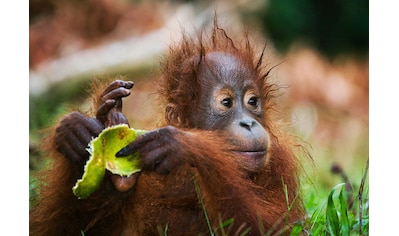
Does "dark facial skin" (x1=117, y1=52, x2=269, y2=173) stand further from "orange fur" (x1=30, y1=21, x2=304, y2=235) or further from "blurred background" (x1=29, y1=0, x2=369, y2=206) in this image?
"blurred background" (x1=29, y1=0, x2=369, y2=206)

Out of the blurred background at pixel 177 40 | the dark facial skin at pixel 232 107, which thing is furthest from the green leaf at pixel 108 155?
the blurred background at pixel 177 40

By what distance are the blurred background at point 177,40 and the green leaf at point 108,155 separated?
0.55m

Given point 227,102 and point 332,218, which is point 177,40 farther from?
point 332,218

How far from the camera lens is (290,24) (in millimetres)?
Result: 4113

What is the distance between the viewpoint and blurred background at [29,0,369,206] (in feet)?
12.4

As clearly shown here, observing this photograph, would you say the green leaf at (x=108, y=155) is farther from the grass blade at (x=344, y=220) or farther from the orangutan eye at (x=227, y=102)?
the grass blade at (x=344, y=220)

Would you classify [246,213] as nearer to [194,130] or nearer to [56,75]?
[194,130]

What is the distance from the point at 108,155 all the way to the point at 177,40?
884 mm

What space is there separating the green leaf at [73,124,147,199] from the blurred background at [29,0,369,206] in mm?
547

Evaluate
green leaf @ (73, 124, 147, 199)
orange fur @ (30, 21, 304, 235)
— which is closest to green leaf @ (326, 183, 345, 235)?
orange fur @ (30, 21, 304, 235)

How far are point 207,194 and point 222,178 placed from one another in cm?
10

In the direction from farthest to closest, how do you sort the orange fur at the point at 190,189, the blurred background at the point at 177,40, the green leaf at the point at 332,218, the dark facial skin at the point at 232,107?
1. the blurred background at the point at 177,40
2. the green leaf at the point at 332,218
3. the dark facial skin at the point at 232,107
4. the orange fur at the point at 190,189

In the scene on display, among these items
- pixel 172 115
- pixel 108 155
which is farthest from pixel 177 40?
pixel 108 155

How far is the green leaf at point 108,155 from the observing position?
114 inches
